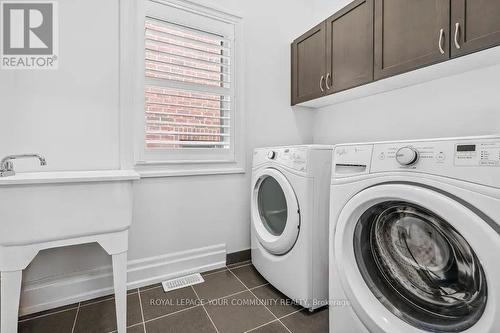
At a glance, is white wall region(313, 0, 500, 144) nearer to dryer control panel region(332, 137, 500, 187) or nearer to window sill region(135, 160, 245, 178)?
dryer control panel region(332, 137, 500, 187)

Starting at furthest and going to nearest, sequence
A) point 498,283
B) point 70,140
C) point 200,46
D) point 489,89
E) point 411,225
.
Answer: point 200,46
point 70,140
point 489,89
point 411,225
point 498,283

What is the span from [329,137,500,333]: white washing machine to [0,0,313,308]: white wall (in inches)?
41.3

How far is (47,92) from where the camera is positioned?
1.36 m

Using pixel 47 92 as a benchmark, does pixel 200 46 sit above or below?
above

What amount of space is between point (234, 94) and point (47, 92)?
1.19m

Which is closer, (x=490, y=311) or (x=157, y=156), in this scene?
(x=490, y=311)

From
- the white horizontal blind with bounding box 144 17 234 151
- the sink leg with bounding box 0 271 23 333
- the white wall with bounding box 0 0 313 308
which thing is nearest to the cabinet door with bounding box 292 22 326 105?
the white wall with bounding box 0 0 313 308

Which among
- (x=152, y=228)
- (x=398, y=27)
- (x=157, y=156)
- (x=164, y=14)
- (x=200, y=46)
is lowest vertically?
(x=152, y=228)

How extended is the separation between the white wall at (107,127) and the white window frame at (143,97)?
2.2 inches

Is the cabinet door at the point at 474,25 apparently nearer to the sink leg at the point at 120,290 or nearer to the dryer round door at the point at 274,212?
the dryer round door at the point at 274,212

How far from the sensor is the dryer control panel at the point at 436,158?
0.64 metres

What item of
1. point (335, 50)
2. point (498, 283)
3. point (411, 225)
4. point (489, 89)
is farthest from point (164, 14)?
point (498, 283)

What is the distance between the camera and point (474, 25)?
1.05 meters

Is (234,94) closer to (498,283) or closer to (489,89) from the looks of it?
(489,89)
